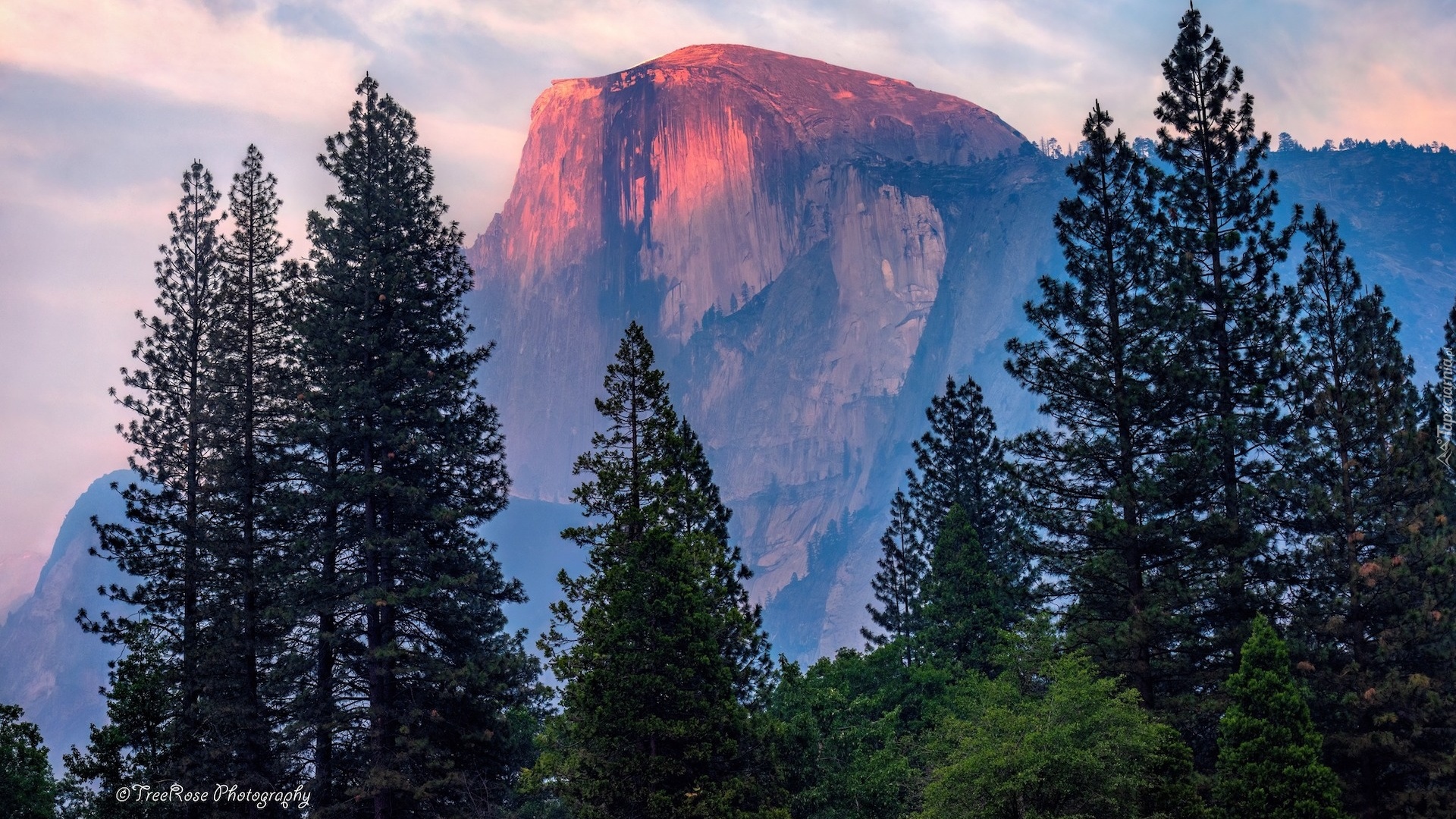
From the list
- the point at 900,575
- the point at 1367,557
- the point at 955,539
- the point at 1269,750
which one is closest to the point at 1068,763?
the point at 1269,750

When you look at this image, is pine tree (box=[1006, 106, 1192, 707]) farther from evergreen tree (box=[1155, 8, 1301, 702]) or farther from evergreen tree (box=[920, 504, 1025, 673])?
evergreen tree (box=[920, 504, 1025, 673])

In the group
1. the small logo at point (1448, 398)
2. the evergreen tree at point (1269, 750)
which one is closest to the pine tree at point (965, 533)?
the small logo at point (1448, 398)

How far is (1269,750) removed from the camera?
917 inches

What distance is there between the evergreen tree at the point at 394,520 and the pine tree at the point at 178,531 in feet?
11.5

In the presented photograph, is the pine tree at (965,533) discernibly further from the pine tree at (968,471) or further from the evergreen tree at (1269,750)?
the evergreen tree at (1269,750)

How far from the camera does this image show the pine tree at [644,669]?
25641 millimetres

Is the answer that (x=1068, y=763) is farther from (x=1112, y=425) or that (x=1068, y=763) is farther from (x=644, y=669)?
(x=1112, y=425)

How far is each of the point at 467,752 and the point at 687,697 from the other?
7799mm

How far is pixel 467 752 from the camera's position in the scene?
30.1 meters

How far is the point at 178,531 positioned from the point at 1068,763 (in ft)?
87.8

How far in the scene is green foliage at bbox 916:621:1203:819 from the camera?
2250cm

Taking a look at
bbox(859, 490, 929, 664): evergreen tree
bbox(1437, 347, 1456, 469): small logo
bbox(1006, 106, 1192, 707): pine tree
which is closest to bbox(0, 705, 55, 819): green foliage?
bbox(1006, 106, 1192, 707): pine tree

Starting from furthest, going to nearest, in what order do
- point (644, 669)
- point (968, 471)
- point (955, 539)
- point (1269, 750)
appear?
point (968, 471) → point (955, 539) → point (644, 669) → point (1269, 750)

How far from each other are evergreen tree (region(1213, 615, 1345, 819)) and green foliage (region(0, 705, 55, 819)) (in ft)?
103
